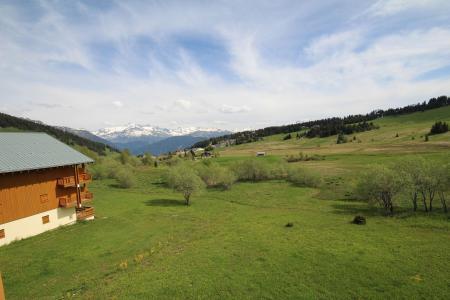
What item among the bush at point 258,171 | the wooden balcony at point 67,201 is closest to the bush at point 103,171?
the bush at point 258,171

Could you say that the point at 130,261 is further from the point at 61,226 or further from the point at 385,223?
the point at 385,223

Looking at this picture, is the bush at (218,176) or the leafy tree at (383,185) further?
the bush at (218,176)

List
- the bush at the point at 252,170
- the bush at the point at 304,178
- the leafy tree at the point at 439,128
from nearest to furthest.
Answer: the bush at the point at 304,178 < the bush at the point at 252,170 < the leafy tree at the point at 439,128

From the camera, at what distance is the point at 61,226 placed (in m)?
43.5

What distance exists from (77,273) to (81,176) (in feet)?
81.2

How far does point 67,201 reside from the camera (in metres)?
44.3

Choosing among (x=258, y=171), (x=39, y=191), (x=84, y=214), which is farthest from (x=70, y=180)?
(x=258, y=171)

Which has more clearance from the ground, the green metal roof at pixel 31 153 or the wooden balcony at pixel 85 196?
the green metal roof at pixel 31 153

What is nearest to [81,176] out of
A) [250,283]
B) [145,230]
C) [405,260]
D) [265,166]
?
[145,230]

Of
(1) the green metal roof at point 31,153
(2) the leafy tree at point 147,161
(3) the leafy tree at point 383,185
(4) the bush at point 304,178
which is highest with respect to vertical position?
(1) the green metal roof at point 31,153

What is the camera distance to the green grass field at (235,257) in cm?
2291

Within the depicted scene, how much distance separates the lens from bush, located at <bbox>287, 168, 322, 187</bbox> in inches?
3533

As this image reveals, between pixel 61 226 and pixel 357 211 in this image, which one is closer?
pixel 61 226

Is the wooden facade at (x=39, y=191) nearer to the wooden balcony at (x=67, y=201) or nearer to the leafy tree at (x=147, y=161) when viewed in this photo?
the wooden balcony at (x=67, y=201)
